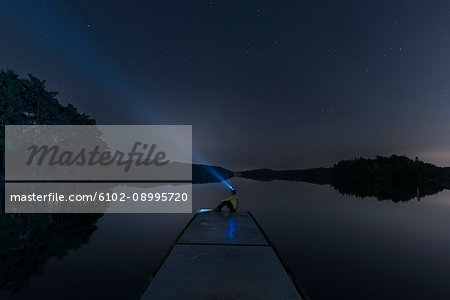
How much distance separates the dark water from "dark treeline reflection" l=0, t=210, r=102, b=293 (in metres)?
0.10

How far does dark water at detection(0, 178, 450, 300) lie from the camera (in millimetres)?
9172

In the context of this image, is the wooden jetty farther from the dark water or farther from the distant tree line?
the distant tree line

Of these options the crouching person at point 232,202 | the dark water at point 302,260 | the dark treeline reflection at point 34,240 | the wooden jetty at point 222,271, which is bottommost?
the dark water at point 302,260

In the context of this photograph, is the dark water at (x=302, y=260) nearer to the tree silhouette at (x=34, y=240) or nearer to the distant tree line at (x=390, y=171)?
the tree silhouette at (x=34, y=240)

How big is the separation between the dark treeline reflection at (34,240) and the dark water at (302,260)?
105mm

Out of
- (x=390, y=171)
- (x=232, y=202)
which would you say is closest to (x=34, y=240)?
(x=232, y=202)

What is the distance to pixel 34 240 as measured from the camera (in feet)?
48.6

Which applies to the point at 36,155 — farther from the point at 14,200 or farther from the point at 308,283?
the point at 308,283

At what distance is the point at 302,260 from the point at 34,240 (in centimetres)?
1574

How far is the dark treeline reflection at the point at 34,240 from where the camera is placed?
1013 cm
